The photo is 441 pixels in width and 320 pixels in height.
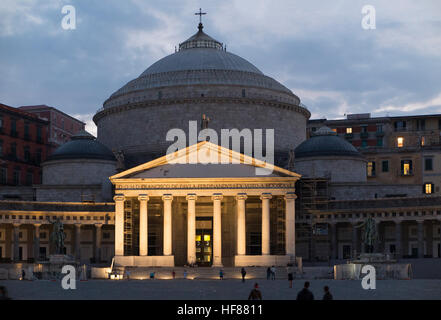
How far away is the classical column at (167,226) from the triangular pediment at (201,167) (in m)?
2.20

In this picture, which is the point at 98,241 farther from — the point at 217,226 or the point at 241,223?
the point at 241,223

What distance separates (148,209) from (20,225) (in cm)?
1386

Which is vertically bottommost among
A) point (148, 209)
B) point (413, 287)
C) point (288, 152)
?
point (413, 287)

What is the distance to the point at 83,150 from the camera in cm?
9912

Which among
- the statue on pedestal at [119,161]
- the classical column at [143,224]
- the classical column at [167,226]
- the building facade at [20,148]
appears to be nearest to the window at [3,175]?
the building facade at [20,148]

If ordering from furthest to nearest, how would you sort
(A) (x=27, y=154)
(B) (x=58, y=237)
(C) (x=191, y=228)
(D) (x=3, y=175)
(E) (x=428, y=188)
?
1. (A) (x=27, y=154)
2. (E) (x=428, y=188)
3. (D) (x=3, y=175)
4. (C) (x=191, y=228)
5. (B) (x=58, y=237)

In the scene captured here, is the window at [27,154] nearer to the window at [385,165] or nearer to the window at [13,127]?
the window at [13,127]

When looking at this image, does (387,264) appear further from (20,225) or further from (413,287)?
(20,225)

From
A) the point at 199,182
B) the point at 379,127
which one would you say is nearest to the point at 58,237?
the point at 199,182

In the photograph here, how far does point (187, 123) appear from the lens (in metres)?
101

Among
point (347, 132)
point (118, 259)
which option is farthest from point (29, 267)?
point (347, 132)

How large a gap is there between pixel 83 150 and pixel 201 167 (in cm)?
2173

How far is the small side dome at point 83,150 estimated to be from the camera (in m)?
98.7
